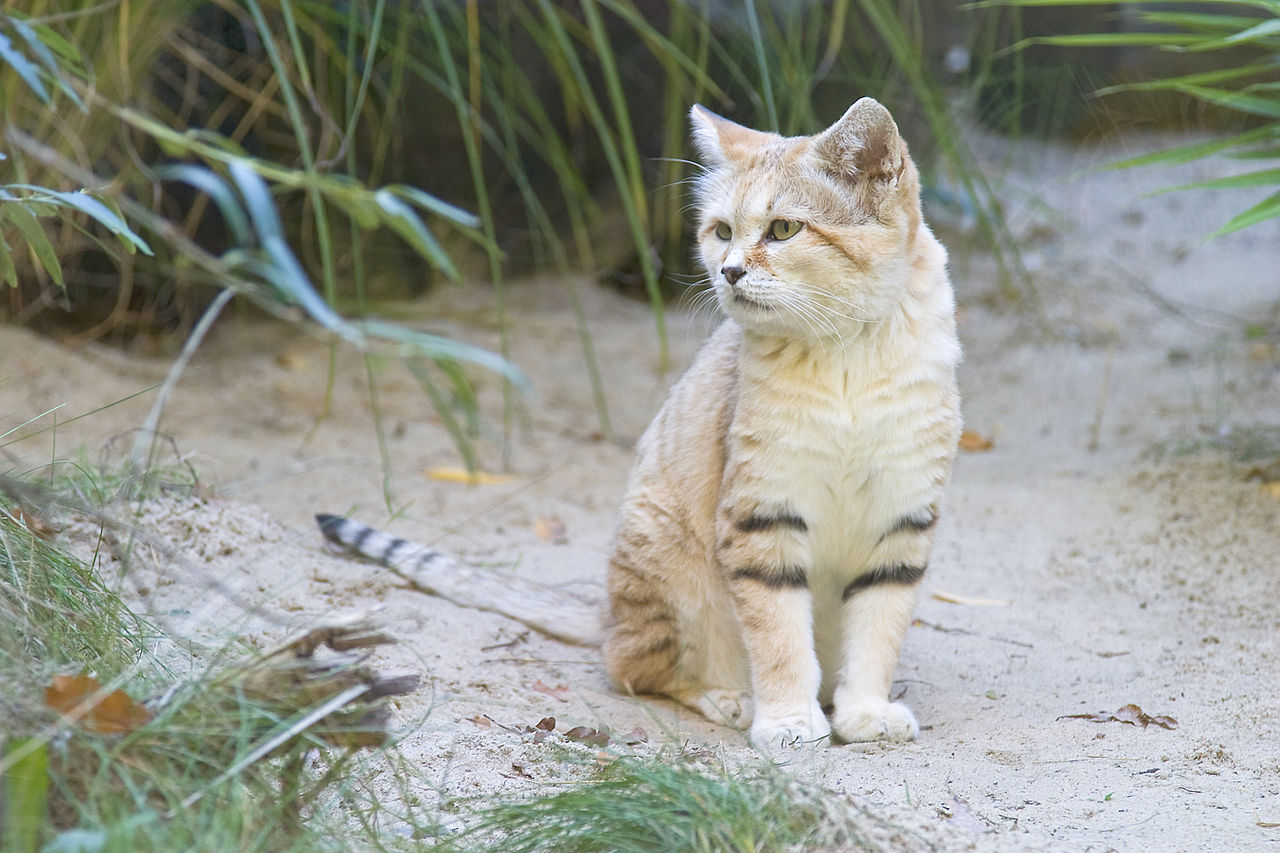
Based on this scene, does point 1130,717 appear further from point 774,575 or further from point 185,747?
point 185,747

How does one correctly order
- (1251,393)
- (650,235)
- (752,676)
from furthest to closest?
(650,235)
(1251,393)
(752,676)

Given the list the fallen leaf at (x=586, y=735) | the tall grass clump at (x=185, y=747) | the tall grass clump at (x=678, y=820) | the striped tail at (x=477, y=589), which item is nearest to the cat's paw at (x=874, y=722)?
the fallen leaf at (x=586, y=735)

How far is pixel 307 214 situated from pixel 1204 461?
4.20 metres

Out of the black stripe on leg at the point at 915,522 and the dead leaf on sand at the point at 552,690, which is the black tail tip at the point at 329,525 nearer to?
the dead leaf on sand at the point at 552,690

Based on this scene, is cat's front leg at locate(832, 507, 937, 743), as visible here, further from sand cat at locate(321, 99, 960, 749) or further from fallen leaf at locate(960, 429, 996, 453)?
fallen leaf at locate(960, 429, 996, 453)

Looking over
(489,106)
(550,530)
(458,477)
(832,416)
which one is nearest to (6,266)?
(832,416)

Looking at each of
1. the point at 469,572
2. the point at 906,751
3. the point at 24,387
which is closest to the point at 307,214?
the point at 24,387

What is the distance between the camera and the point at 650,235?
21.9 ft

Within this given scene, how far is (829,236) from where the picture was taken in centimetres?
277

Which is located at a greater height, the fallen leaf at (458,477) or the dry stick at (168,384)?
the dry stick at (168,384)

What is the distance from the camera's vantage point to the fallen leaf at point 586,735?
8.15 ft

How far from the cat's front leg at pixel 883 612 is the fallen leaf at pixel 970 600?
0.91m

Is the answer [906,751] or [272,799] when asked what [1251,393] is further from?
[272,799]

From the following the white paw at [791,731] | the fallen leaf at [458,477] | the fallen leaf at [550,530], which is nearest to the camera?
the white paw at [791,731]
